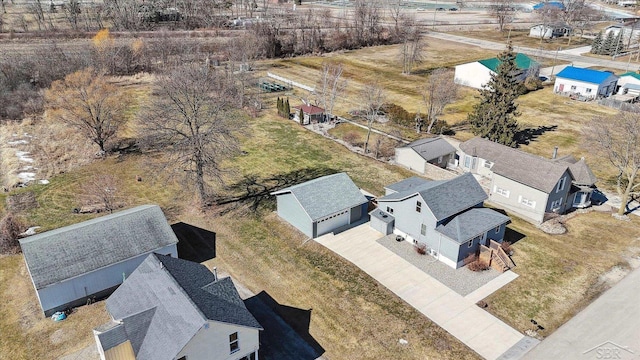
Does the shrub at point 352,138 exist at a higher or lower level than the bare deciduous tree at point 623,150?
lower

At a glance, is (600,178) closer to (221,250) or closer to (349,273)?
(349,273)

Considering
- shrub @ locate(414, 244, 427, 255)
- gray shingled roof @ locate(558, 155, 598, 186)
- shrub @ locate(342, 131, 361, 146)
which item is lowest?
shrub @ locate(414, 244, 427, 255)

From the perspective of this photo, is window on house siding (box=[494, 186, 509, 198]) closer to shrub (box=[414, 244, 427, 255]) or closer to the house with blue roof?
shrub (box=[414, 244, 427, 255])

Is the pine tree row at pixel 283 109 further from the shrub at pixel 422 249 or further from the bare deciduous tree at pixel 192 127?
the shrub at pixel 422 249

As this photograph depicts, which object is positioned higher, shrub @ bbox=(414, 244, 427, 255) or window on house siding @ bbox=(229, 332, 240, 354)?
window on house siding @ bbox=(229, 332, 240, 354)

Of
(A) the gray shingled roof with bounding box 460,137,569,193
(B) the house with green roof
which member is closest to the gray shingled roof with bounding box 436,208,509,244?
(A) the gray shingled roof with bounding box 460,137,569,193

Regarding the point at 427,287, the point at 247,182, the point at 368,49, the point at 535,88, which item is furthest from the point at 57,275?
the point at 368,49

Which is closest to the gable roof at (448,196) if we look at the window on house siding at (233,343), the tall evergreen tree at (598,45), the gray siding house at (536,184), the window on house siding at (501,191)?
the gray siding house at (536,184)
